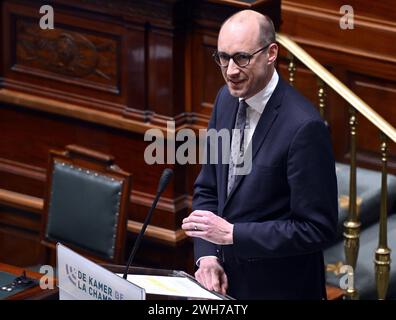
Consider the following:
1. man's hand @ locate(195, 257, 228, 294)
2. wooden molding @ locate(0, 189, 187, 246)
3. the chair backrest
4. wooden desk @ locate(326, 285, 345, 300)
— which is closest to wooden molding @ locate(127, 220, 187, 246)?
wooden molding @ locate(0, 189, 187, 246)

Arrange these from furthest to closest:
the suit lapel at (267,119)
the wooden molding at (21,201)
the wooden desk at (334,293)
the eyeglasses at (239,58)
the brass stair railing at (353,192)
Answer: the wooden molding at (21,201)
the wooden desk at (334,293)
the brass stair railing at (353,192)
the suit lapel at (267,119)
the eyeglasses at (239,58)

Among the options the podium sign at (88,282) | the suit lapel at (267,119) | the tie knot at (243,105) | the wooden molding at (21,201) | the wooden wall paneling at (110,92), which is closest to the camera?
the podium sign at (88,282)

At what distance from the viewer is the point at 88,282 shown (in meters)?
3.18

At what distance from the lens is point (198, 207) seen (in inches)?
146

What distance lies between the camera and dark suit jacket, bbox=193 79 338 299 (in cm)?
340

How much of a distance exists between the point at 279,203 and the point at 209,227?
0.75 feet

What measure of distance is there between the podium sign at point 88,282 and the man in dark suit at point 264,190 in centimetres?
38

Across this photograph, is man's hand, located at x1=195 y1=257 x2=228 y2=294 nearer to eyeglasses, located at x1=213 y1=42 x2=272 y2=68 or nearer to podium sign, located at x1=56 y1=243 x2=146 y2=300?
podium sign, located at x1=56 y1=243 x2=146 y2=300

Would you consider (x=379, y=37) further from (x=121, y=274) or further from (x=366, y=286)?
(x=121, y=274)

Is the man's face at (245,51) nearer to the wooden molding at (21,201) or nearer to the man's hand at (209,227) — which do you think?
the man's hand at (209,227)

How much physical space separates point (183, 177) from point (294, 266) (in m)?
1.60

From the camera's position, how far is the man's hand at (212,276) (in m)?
3.55

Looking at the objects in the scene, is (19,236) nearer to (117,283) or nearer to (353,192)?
(353,192)

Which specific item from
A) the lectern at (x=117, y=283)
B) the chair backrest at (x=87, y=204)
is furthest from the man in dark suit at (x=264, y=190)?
the chair backrest at (x=87, y=204)
